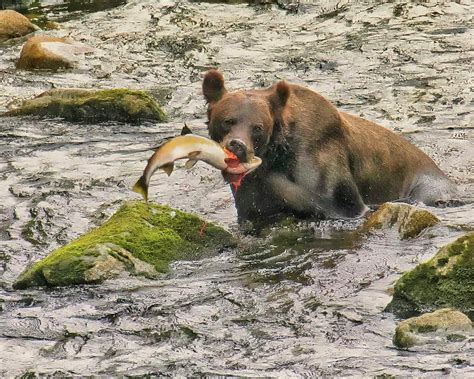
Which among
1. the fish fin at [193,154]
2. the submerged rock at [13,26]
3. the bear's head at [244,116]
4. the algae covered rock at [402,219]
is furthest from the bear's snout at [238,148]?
the submerged rock at [13,26]

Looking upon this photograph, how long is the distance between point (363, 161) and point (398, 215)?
2.99ft

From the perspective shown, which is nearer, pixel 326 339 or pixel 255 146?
pixel 326 339

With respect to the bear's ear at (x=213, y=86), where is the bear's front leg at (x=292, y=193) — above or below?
below

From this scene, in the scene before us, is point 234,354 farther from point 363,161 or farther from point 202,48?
point 202,48

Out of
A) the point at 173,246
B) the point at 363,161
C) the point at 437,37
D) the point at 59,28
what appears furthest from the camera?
the point at 59,28

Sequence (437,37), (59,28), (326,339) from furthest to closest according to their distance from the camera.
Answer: (59,28)
(437,37)
(326,339)

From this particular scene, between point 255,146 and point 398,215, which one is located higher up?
point 255,146

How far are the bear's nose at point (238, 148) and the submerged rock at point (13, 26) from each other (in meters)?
10.1

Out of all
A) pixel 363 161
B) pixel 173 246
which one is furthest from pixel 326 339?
pixel 363 161

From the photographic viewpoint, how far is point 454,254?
24.8 feet

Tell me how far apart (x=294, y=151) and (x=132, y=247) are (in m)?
1.78

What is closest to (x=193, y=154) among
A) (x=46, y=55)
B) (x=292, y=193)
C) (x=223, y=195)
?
(x=292, y=193)

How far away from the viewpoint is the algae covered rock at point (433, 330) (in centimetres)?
687

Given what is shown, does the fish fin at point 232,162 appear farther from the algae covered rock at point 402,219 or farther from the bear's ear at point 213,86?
the algae covered rock at point 402,219
